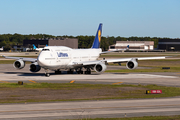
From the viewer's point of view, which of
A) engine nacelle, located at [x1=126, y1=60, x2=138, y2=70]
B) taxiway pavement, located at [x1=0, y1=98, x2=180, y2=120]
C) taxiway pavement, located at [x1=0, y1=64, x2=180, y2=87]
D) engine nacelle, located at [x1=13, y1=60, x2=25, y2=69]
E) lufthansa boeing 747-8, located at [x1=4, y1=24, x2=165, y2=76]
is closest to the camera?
taxiway pavement, located at [x1=0, y1=98, x2=180, y2=120]

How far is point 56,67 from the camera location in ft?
177

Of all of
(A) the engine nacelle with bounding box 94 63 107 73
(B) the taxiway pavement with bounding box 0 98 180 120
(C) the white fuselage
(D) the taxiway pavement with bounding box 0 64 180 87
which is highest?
(C) the white fuselage

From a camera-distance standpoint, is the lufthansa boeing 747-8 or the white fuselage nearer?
the white fuselage

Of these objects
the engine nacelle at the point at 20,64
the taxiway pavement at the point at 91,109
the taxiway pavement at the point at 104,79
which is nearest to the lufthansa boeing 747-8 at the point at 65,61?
the engine nacelle at the point at 20,64

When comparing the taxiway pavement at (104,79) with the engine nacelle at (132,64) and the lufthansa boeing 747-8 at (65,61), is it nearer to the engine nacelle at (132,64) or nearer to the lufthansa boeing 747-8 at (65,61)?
the lufthansa boeing 747-8 at (65,61)

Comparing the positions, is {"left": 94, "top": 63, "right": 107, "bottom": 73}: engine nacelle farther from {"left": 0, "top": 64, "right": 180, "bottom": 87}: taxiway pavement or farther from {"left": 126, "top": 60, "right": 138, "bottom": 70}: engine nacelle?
{"left": 126, "top": 60, "right": 138, "bottom": 70}: engine nacelle

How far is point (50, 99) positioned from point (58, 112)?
6.99 metres

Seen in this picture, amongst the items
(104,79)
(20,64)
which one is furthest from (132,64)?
(20,64)

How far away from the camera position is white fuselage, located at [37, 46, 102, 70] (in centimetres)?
5150

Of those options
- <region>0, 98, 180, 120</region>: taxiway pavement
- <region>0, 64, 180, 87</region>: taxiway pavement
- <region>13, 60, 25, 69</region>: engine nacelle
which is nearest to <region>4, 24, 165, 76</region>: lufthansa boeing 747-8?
<region>13, 60, 25, 69</region>: engine nacelle

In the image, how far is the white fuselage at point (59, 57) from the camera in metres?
51.5

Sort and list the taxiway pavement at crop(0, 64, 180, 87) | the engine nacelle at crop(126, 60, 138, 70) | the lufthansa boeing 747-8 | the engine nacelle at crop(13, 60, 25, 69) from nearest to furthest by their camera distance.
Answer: the taxiway pavement at crop(0, 64, 180, 87) → the lufthansa boeing 747-8 → the engine nacelle at crop(126, 60, 138, 70) → the engine nacelle at crop(13, 60, 25, 69)

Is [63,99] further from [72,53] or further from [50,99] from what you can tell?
[72,53]

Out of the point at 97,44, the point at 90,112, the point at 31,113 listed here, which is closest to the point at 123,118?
the point at 90,112
